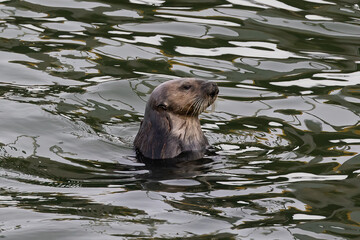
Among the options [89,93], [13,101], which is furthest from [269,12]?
[13,101]

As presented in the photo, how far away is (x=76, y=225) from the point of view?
5.09 m

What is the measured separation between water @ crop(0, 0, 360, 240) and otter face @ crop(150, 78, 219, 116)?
17.4 inches

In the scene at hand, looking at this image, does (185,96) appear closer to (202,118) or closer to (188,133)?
(188,133)

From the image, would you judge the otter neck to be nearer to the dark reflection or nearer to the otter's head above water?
the otter's head above water

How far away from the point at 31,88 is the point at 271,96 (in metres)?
2.53

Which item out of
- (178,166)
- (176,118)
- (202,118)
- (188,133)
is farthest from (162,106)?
(202,118)

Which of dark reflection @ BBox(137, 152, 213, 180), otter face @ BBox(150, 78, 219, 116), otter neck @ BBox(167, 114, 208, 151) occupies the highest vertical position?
otter face @ BBox(150, 78, 219, 116)

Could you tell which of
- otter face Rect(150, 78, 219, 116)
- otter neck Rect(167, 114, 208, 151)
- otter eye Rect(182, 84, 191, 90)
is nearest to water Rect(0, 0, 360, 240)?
otter neck Rect(167, 114, 208, 151)

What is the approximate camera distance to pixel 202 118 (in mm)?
8328

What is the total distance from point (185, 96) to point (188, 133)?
1.07ft

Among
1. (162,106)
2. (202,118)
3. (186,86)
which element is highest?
(186,86)

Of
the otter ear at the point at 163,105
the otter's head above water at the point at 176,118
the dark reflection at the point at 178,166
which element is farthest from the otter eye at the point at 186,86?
the dark reflection at the point at 178,166

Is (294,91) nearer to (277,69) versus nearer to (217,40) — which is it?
(277,69)

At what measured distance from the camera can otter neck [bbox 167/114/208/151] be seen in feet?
23.7
